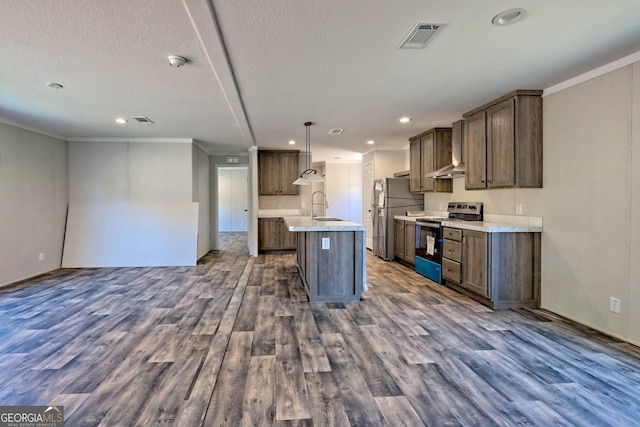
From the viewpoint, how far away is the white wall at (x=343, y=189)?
9.58 m

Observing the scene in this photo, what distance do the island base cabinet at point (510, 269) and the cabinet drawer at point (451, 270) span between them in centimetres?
46

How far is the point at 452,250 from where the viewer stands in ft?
14.5

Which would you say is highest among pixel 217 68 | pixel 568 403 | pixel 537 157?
pixel 217 68

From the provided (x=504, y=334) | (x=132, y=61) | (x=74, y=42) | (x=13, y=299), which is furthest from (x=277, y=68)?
(x=13, y=299)

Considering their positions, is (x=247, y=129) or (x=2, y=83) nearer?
(x=2, y=83)

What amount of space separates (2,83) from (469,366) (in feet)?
16.6

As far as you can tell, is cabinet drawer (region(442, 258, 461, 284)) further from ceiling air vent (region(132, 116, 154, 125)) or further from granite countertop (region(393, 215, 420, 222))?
ceiling air vent (region(132, 116, 154, 125))

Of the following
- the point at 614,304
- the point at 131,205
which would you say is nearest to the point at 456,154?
the point at 614,304

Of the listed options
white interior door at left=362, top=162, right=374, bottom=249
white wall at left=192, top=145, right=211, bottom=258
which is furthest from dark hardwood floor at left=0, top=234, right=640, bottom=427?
white interior door at left=362, top=162, right=374, bottom=249

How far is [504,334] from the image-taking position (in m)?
2.99

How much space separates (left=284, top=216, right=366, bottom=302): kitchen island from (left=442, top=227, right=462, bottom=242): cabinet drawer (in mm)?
1275

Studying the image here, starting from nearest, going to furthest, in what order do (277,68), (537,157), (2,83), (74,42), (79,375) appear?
(79,375) < (74,42) < (277,68) < (2,83) < (537,157)

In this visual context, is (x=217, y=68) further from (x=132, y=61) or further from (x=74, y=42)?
(x=74, y=42)

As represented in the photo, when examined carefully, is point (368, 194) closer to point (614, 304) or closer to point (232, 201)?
point (614, 304)
